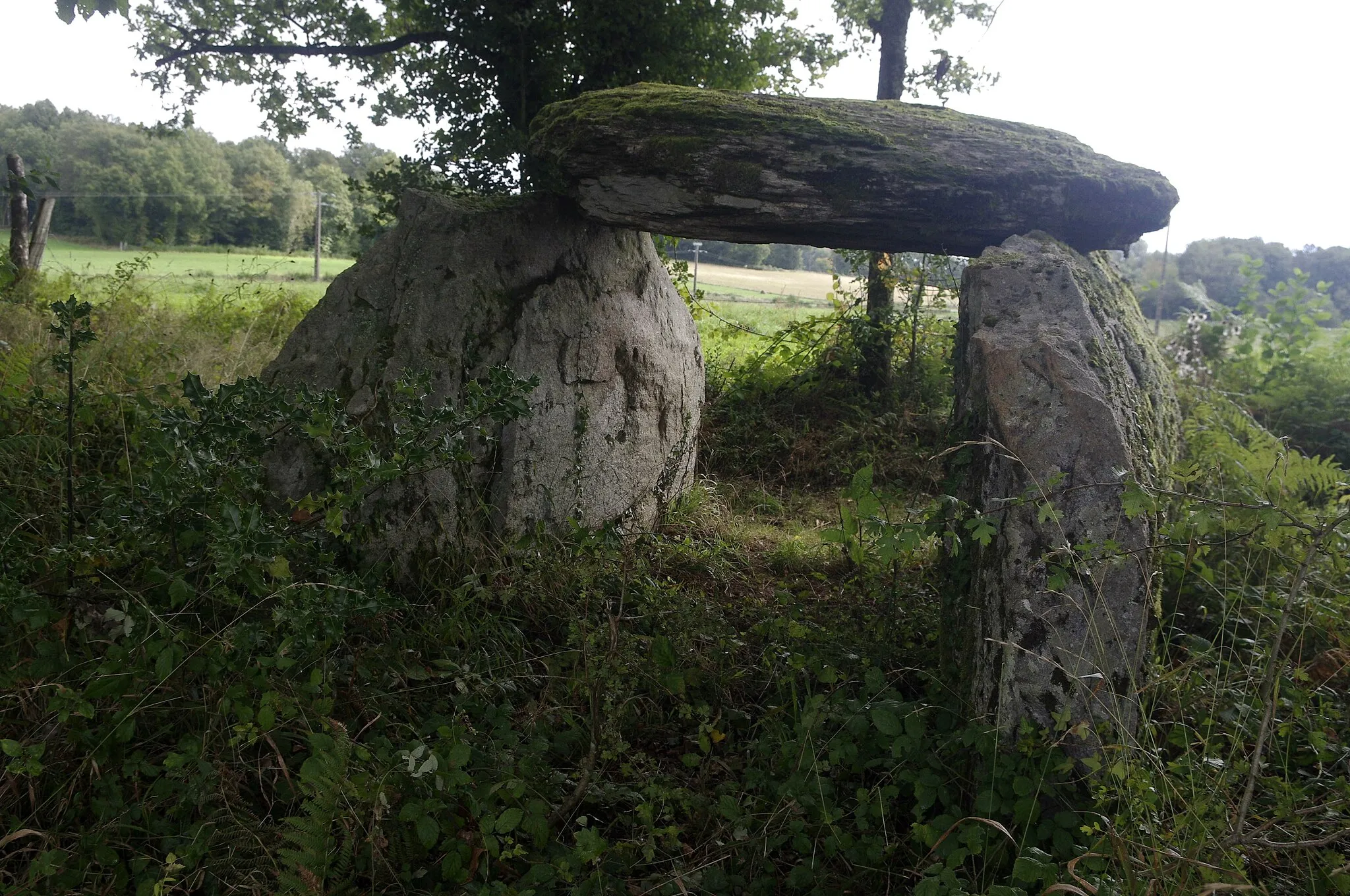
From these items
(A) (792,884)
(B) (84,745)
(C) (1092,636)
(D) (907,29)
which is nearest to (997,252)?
(C) (1092,636)

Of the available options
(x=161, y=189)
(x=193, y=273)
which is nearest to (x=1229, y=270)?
(x=193, y=273)

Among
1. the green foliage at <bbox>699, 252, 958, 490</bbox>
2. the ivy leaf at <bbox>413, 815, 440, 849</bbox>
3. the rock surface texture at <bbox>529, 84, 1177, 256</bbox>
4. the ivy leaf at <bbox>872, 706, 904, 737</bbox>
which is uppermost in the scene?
the rock surface texture at <bbox>529, 84, 1177, 256</bbox>

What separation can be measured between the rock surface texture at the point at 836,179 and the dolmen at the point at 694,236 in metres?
0.01

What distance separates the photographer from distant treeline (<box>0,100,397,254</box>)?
19094mm

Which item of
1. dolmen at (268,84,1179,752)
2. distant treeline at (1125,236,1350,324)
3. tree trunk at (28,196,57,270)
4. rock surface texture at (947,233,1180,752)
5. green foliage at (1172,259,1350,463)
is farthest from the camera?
distant treeline at (1125,236,1350,324)

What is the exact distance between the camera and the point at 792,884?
101 inches

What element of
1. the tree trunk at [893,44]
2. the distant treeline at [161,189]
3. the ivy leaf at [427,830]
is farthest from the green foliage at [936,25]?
the distant treeline at [161,189]

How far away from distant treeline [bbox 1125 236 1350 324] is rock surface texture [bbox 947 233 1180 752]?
684cm

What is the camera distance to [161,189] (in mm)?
21578

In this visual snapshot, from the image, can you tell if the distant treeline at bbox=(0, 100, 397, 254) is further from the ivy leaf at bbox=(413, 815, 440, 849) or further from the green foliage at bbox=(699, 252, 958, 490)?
the ivy leaf at bbox=(413, 815, 440, 849)

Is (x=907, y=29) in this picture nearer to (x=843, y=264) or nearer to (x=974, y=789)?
(x=843, y=264)

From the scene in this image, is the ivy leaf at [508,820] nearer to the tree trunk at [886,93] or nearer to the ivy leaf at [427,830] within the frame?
the ivy leaf at [427,830]

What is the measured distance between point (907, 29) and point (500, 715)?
7068mm

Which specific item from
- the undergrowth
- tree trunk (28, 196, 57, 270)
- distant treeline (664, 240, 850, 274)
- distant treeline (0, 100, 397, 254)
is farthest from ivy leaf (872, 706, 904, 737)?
distant treeline (0, 100, 397, 254)
